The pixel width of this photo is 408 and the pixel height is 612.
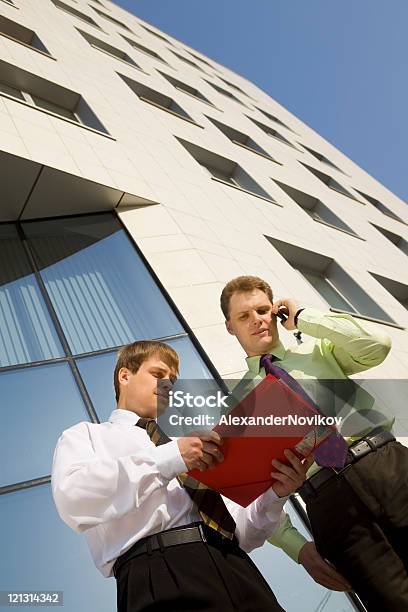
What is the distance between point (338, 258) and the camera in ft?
26.0

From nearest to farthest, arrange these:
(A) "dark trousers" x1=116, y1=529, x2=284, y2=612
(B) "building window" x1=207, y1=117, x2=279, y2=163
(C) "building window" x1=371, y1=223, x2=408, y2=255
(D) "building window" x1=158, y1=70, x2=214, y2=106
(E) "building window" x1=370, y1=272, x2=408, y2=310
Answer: (A) "dark trousers" x1=116, y1=529, x2=284, y2=612
(E) "building window" x1=370, y1=272, x2=408, y2=310
(B) "building window" x1=207, y1=117, x2=279, y2=163
(C) "building window" x1=371, y1=223, x2=408, y2=255
(D) "building window" x1=158, y1=70, x2=214, y2=106

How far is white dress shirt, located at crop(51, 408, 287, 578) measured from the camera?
1.44 m

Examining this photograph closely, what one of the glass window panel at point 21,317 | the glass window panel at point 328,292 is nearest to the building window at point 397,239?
the glass window panel at point 328,292

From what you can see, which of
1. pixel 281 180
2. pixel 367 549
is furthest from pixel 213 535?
pixel 281 180

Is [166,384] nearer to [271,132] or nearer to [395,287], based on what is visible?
[395,287]

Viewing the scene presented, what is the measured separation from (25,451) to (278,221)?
595 cm

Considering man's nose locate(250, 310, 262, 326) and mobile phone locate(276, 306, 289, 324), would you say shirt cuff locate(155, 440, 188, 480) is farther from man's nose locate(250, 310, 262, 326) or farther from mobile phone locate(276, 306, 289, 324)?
mobile phone locate(276, 306, 289, 324)

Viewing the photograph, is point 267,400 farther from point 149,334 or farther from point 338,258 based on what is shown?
point 338,258

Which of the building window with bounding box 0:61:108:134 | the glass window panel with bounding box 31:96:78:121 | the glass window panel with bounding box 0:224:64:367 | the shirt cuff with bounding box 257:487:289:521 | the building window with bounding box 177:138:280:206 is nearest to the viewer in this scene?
the shirt cuff with bounding box 257:487:289:521

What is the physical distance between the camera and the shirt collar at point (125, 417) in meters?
1.87

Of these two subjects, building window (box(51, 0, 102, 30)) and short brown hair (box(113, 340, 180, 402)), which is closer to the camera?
short brown hair (box(113, 340, 180, 402))

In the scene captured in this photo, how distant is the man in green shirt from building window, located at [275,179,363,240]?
857cm

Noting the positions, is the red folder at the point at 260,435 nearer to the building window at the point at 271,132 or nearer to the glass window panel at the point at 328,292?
the glass window panel at the point at 328,292

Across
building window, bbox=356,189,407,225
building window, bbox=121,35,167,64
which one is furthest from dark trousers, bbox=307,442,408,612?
building window, bbox=121,35,167,64
